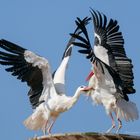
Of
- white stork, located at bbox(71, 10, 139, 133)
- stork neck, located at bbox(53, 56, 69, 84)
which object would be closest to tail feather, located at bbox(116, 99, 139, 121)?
white stork, located at bbox(71, 10, 139, 133)

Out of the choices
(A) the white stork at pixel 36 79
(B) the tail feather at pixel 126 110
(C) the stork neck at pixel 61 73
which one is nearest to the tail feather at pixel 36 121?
(A) the white stork at pixel 36 79

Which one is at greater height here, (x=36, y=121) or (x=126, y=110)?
(x=36, y=121)

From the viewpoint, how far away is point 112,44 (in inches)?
1027

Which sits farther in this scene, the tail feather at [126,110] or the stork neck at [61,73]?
the stork neck at [61,73]

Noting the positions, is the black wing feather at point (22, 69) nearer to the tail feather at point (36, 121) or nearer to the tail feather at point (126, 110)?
the tail feather at point (36, 121)

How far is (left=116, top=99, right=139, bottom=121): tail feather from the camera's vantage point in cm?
2322

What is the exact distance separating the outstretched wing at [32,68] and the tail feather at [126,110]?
200 cm

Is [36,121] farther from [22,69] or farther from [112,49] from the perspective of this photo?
[112,49]

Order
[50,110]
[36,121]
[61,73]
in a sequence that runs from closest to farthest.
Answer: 1. [50,110]
2. [36,121]
3. [61,73]

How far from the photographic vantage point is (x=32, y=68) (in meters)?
24.0

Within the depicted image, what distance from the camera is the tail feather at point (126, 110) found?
76.2 feet

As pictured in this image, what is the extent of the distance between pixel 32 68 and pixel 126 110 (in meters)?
2.85

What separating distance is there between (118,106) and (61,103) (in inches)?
61.0

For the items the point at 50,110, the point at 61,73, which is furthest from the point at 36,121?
the point at 61,73
